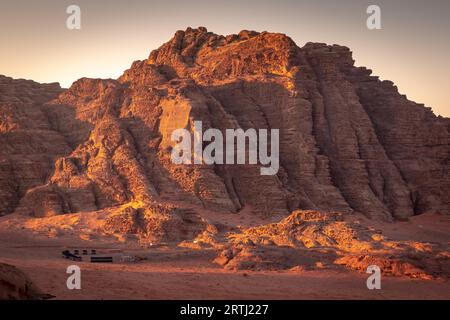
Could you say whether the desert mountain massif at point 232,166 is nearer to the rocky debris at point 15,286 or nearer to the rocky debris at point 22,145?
the rocky debris at point 22,145

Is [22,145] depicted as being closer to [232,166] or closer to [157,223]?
[232,166]

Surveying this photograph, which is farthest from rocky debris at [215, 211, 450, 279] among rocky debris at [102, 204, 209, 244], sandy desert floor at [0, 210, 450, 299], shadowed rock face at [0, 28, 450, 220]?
shadowed rock face at [0, 28, 450, 220]

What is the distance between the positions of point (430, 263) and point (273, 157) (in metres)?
21.2

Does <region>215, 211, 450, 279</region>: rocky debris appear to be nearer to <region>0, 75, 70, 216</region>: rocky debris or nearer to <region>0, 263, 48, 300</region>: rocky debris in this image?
<region>0, 263, 48, 300</region>: rocky debris

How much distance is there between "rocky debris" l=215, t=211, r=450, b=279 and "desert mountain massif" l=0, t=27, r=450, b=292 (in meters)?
0.22

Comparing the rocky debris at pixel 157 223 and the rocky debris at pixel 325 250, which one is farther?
the rocky debris at pixel 157 223

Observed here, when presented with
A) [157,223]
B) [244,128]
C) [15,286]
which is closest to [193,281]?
[15,286]

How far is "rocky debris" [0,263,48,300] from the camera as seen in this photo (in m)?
13.3

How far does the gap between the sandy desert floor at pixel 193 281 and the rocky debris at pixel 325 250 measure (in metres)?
0.84

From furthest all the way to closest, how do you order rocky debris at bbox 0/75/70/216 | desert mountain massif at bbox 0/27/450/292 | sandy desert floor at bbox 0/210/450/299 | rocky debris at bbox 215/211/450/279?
rocky debris at bbox 0/75/70/216, desert mountain massif at bbox 0/27/450/292, rocky debris at bbox 215/211/450/279, sandy desert floor at bbox 0/210/450/299

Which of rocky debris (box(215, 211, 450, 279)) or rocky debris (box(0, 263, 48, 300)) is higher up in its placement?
rocky debris (box(0, 263, 48, 300))

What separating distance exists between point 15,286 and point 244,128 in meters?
31.7

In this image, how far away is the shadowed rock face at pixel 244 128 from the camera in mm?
39750

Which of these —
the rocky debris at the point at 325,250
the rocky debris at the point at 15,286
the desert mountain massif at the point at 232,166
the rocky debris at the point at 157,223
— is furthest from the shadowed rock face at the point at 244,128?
the rocky debris at the point at 15,286
